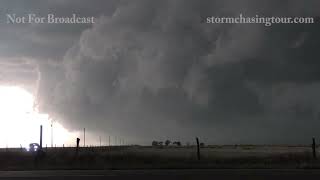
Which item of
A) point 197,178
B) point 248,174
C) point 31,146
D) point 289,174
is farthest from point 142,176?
point 31,146

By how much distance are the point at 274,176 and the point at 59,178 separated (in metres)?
8.52

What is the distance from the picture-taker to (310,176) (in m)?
23.0

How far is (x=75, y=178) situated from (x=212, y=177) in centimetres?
543

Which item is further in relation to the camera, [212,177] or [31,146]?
[31,146]

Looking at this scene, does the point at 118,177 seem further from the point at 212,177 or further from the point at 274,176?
the point at 274,176

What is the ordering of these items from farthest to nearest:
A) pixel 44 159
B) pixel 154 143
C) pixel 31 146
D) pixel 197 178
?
pixel 154 143, pixel 31 146, pixel 44 159, pixel 197 178

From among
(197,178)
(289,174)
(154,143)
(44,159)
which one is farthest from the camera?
(154,143)

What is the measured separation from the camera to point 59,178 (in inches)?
931

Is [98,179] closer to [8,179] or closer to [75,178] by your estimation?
[75,178]

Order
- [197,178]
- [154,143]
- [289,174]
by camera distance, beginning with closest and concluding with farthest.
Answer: [197,178] → [289,174] → [154,143]

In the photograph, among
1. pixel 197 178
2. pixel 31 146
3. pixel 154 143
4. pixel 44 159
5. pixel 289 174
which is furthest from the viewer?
pixel 154 143

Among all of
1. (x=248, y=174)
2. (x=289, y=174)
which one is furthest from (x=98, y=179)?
(x=289, y=174)

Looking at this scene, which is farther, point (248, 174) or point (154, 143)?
point (154, 143)

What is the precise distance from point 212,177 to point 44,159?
73.4 feet
